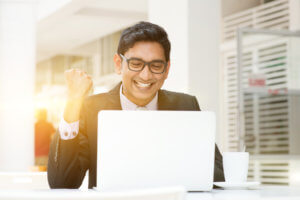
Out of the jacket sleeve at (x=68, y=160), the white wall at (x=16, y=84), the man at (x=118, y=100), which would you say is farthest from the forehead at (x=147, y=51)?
the white wall at (x=16, y=84)

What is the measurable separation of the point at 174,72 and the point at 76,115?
2.99 m

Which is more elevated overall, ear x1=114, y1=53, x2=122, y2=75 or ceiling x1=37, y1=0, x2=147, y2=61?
ceiling x1=37, y1=0, x2=147, y2=61

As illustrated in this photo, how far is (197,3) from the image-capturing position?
490 cm

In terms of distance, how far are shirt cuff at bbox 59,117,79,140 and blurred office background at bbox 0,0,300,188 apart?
111 inches

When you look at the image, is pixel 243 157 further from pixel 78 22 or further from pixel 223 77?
pixel 78 22

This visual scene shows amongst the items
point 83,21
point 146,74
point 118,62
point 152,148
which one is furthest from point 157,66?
point 83,21

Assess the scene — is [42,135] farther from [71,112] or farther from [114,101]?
[71,112]

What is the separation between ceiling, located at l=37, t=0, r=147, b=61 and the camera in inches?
320

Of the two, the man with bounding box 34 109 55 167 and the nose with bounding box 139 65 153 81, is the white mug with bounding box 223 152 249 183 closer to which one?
the nose with bounding box 139 65 153 81

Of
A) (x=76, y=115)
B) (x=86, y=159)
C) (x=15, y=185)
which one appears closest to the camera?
(x=76, y=115)

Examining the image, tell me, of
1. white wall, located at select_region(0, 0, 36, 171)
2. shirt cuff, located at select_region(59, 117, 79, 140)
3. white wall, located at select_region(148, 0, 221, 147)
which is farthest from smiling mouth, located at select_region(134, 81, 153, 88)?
white wall, located at select_region(0, 0, 36, 171)

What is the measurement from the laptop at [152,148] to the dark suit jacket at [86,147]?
470 millimetres

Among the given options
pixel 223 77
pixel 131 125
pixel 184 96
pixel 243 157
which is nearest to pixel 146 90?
pixel 184 96

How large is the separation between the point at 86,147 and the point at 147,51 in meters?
0.51
